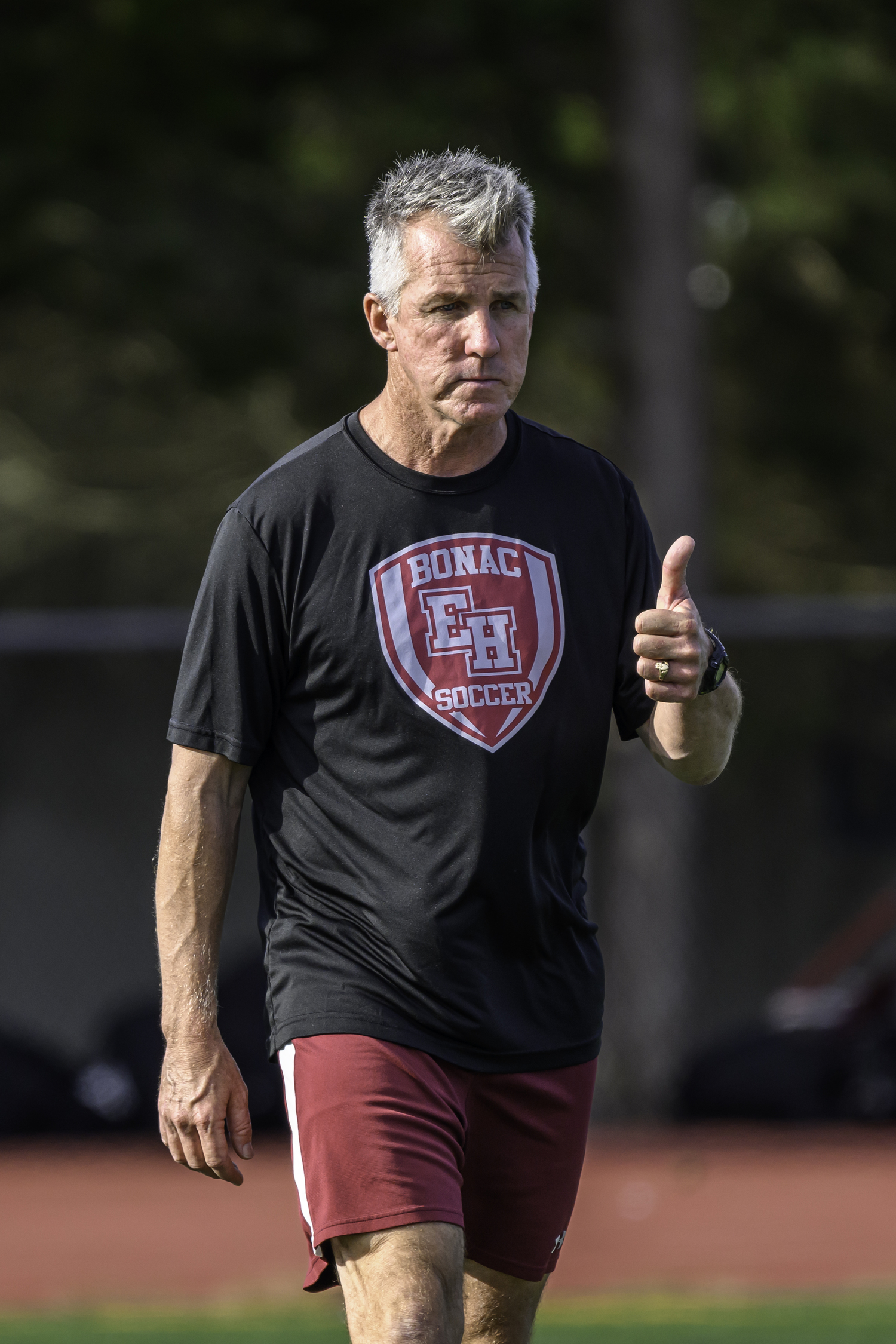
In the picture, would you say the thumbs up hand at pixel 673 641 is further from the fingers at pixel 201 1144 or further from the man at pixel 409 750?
the fingers at pixel 201 1144

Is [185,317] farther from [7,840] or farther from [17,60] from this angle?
[7,840]

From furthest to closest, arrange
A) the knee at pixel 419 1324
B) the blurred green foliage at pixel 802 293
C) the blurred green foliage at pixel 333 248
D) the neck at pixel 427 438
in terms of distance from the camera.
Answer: the blurred green foliage at pixel 802 293, the blurred green foliage at pixel 333 248, the neck at pixel 427 438, the knee at pixel 419 1324

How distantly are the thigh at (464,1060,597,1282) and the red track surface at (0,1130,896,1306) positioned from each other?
14.5ft

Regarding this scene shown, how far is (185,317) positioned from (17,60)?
2000mm

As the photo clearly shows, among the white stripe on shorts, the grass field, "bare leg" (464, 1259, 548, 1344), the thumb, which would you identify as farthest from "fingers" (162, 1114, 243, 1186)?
the grass field

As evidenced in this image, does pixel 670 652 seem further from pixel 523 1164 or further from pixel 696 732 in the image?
pixel 523 1164

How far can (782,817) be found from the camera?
1532cm

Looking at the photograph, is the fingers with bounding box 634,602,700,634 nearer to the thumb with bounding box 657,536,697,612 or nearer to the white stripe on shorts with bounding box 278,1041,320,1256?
the thumb with bounding box 657,536,697,612

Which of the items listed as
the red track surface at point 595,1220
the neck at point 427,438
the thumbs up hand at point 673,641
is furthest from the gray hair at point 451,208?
the red track surface at point 595,1220

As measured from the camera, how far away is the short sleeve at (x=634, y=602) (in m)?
3.22

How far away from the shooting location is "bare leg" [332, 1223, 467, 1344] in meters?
2.72

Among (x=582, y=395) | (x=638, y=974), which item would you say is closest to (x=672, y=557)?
(x=638, y=974)

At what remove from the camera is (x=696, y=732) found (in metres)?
3.13

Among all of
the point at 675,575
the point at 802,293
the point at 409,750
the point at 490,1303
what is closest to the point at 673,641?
the point at 675,575
